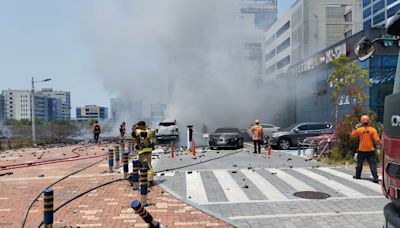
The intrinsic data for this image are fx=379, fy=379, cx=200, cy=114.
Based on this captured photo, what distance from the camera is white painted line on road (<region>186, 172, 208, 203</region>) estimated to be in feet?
26.0

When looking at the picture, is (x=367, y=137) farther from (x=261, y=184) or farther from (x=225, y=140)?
(x=225, y=140)

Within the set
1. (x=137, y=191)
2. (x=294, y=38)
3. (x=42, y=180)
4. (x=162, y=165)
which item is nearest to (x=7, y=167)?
(x=42, y=180)

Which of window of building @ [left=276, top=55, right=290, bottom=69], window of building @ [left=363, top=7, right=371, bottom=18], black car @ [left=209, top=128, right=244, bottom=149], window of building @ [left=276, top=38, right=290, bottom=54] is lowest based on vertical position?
black car @ [left=209, top=128, right=244, bottom=149]

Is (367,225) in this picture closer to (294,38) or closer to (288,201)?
(288,201)

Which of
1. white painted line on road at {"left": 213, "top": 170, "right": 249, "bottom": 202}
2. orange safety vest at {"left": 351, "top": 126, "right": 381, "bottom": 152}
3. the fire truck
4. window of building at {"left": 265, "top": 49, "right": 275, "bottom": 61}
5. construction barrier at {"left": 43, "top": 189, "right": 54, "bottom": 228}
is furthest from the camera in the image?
window of building at {"left": 265, "top": 49, "right": 275, "bottom": 61}

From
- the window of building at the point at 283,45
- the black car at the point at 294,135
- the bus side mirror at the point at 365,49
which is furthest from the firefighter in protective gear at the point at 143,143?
the window of building at the point at 283,45

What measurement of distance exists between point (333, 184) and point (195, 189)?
11.1 ft

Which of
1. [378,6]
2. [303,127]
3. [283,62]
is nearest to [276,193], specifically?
[303,127]

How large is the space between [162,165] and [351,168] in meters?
6.31

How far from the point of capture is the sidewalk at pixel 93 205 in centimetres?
626

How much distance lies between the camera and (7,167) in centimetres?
1427

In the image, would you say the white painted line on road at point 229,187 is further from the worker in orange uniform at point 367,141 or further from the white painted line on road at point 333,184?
the worker in orange uniform at point 367,141

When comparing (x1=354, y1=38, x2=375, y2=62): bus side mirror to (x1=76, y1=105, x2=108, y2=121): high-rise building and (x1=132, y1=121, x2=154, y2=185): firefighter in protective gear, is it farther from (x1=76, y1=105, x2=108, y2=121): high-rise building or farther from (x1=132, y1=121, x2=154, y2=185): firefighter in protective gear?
(x1=76, y1=105, x2=108, y2=121): high-rise building

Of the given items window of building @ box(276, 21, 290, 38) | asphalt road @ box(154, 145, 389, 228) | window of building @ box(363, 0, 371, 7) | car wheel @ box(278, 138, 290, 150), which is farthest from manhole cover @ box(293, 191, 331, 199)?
window of building @ box(276, 21, 290, 38)
